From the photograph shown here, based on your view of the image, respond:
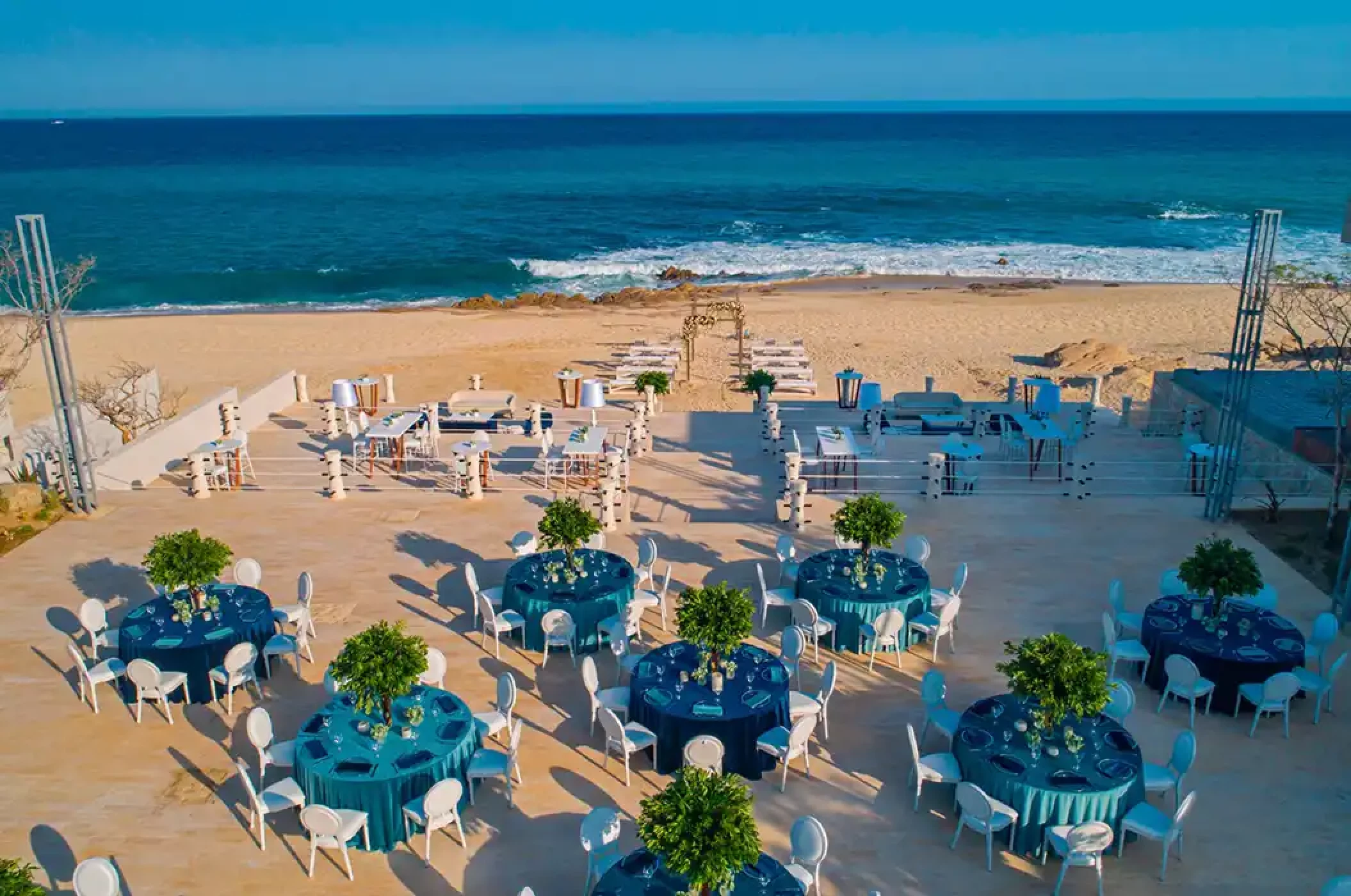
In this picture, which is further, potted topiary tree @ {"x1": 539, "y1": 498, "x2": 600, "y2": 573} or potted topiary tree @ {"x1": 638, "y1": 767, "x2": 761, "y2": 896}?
potted topiary tree @ {"x1": 539, "y1": 498, "x2": 600, "y2": 573}

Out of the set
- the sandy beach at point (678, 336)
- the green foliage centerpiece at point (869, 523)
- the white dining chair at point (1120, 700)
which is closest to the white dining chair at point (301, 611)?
the green foliage centerpiece at point (869, 523)

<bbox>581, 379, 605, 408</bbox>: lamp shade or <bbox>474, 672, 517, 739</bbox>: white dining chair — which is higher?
<bbox>581, 379, 605, 408</bbox>: lamp shade

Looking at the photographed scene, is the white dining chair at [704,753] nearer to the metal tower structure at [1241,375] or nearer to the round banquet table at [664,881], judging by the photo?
the round banquet table at [664,881]

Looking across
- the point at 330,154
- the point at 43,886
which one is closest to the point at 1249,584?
the point at 43,886

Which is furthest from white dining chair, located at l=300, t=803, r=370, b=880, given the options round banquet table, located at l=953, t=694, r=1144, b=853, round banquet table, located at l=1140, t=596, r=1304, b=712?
round banquet table, located at l=1140, t=596, r=1304, b=712

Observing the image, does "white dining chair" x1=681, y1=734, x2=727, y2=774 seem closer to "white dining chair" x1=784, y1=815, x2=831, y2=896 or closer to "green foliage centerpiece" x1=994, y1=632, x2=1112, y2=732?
"white dining chair" x1=784, y1=815, x2=831, y2=896

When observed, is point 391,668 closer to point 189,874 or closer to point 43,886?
point 189,874
